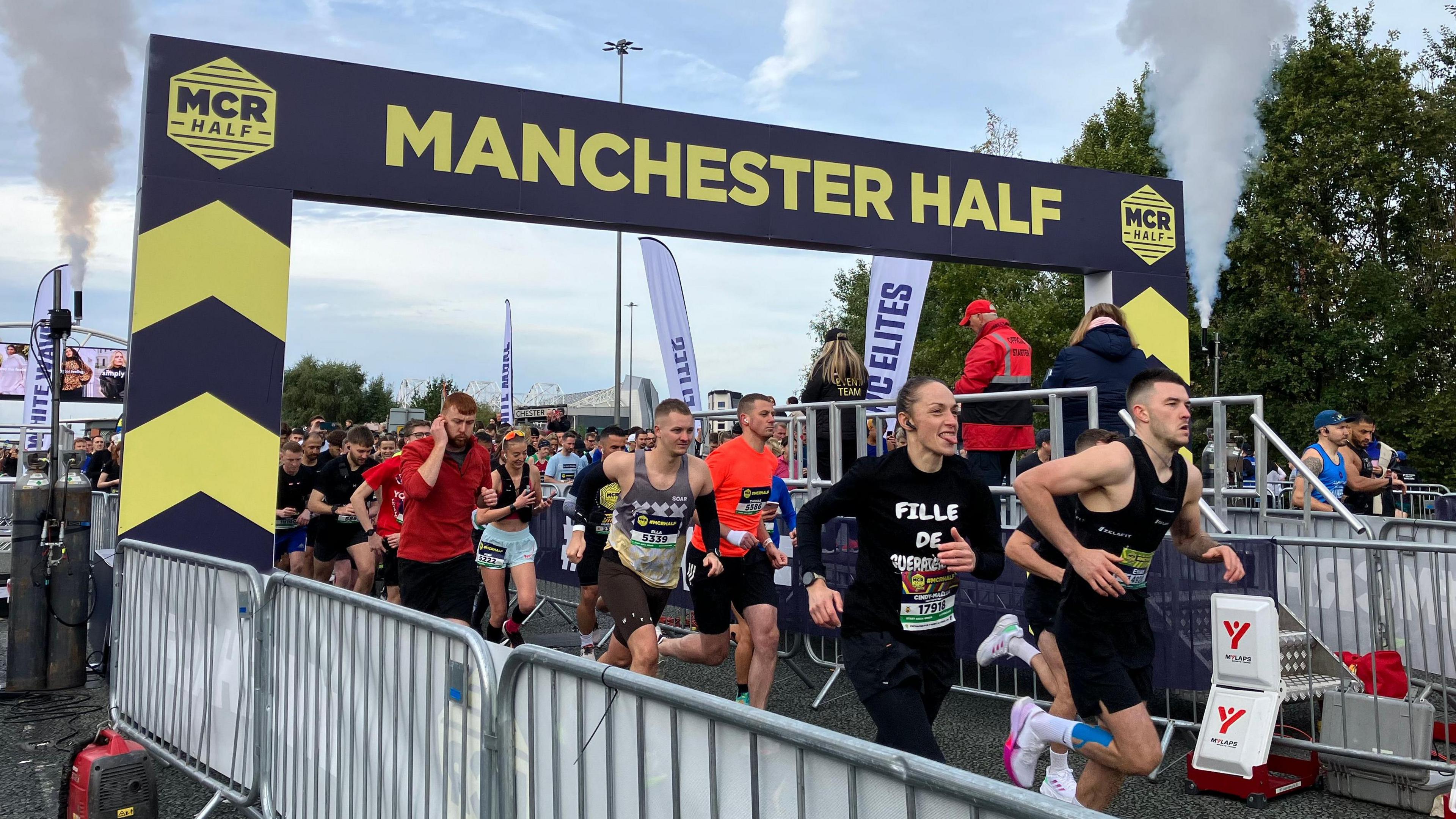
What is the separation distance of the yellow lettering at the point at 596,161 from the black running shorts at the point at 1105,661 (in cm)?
471

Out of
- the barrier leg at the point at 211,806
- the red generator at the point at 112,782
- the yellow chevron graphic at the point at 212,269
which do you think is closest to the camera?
the red generator at the point at 112,782

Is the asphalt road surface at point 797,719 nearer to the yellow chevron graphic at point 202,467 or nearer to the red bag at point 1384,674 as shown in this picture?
the red bag at point 1384,674

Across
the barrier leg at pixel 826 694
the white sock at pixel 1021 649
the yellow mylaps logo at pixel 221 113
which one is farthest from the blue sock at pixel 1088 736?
the yellow mylaps logo at pixel 221 113

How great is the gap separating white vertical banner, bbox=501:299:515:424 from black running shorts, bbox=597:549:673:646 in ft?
75.1

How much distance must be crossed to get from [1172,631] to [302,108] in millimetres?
6347

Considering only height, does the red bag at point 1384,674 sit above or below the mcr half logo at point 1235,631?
below

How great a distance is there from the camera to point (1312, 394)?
97.9 feet

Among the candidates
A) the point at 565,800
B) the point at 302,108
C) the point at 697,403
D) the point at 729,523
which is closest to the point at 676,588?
the point at 729,523

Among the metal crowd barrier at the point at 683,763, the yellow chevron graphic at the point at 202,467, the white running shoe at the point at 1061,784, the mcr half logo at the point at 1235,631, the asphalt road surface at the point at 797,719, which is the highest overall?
the yellow chevron graphic at the point at 202,467

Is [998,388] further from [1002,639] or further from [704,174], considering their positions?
[1002,639]

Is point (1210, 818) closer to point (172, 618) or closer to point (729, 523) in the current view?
point (729, 523)

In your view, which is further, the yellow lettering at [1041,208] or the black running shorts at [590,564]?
the yellow lettering at [1041,208]

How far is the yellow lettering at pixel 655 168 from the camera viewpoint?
774 cm

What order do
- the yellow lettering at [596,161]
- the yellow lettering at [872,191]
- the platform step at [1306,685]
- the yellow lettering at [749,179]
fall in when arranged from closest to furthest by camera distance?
1. the platform step at [1306,685]
2. the yellow lettering at [596,161]
3. the yellow lettering at [749,179]
4. the yellow lettering at [872,191]
